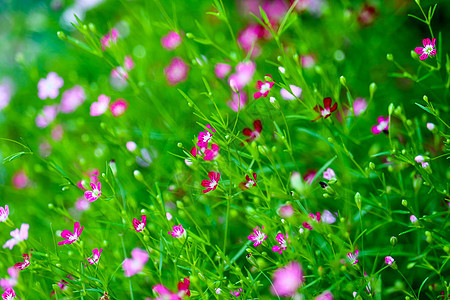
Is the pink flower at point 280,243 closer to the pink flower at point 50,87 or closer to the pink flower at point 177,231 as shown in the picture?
the pink flower at point 177,231

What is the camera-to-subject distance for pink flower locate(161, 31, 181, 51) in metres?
1.71

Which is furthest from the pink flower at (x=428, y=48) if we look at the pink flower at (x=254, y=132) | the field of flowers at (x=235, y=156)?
the pink flower at (x=254, y=132)

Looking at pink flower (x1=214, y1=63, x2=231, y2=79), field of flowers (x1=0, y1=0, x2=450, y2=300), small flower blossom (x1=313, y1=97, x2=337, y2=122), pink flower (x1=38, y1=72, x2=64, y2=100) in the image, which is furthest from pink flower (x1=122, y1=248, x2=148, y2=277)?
pink flower (x1=38, y1=72, x2=64, y2=100)

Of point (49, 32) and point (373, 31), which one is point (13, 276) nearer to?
point (373, 31)

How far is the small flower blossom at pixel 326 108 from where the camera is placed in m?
1.06

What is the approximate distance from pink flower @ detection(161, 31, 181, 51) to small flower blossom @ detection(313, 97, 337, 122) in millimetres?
806

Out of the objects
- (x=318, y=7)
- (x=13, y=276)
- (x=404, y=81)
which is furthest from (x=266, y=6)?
(x=13, y=276)

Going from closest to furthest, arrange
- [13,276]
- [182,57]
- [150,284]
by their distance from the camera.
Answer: [13,276] < [150,284] < [182,57]

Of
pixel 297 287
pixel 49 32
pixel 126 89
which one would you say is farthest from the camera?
pixel 49 32

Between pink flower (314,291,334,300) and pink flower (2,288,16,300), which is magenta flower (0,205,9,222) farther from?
pink flower (314,291,334,300)

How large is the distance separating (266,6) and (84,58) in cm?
91

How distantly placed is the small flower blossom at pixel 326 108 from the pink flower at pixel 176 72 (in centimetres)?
69

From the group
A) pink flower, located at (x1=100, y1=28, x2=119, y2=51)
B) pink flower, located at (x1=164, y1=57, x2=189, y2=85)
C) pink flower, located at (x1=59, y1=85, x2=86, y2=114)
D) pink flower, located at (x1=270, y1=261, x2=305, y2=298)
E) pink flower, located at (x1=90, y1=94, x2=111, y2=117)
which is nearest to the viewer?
pink flower, located at (x1=270, y1=261, x2=305, y2=298)

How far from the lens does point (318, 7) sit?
1781 mm
